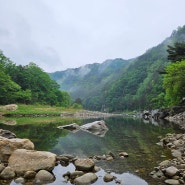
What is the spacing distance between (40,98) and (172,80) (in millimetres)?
67787

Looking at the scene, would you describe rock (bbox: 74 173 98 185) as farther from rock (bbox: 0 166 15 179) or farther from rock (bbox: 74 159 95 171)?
rock (bbox: 0 166 15 179)

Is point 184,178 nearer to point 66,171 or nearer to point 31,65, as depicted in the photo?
point 66,171

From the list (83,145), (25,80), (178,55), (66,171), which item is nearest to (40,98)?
(25,80)

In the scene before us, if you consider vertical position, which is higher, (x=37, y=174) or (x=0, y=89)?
(x=0, y=89)

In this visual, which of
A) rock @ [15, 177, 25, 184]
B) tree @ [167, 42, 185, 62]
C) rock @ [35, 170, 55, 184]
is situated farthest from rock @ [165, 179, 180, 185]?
tree @ [167, 42, 185, 62]

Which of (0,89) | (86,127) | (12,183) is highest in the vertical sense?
(0,89)

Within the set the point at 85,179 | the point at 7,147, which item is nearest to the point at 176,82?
the point at 7,147

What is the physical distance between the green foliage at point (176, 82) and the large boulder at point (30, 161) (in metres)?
58.7

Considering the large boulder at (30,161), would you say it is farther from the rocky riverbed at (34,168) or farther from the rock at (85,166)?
the rock at (85,166)

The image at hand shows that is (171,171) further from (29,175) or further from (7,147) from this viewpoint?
(7,147)

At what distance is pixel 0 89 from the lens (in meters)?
91.4

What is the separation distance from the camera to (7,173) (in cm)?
1511

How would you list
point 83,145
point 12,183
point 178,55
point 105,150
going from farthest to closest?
1. point 178,55
2. point 83,145
3. point 105,150
4. point 12,183

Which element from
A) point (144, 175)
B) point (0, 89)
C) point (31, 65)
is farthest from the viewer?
point (31, 65)
